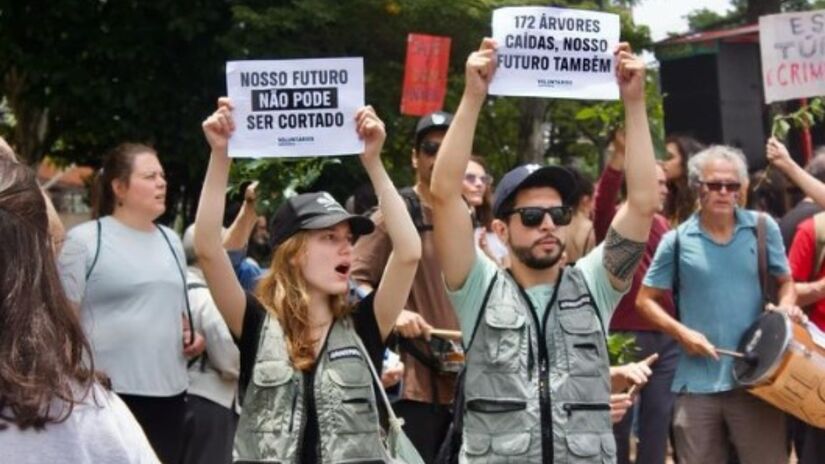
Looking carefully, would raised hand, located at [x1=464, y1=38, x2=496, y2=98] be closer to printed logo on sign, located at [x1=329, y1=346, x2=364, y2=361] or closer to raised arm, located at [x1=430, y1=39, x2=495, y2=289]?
raised arm, located at [x1=430, y1=39, x2=495, y2=289]

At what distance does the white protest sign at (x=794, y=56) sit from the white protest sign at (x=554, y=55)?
3104 millimetres

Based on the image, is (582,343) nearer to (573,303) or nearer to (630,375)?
(573,303)

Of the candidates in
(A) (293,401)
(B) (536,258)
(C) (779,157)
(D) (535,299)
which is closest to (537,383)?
(D) (535,299)

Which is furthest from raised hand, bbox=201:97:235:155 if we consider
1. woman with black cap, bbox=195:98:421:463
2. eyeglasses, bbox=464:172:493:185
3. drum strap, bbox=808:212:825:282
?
drum strap, bbox=808:212:825:282

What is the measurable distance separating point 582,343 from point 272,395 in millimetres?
993

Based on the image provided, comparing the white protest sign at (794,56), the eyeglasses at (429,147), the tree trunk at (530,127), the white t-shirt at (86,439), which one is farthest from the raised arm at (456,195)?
the tree trunk at (530,127)

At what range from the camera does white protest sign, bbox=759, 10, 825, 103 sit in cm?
780

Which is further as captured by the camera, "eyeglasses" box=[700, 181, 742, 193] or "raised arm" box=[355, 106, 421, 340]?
"eyeglasses" box=[700, 181, 742, 193]

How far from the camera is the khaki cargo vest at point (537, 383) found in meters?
4.57

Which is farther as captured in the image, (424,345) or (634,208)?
(424,345)

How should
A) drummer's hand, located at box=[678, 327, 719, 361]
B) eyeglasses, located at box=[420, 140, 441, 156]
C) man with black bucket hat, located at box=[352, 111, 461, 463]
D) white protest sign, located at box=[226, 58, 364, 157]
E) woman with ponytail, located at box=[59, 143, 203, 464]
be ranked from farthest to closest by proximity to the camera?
drummer's hand, located at box=[678, 327, 719, 361], woman with ponytail, located at box=[59, 143, 203, 464], eyeglasses, located at box=[420, 140, 441, 156], man with black bucket hat, located at box=[352, 111, 461, 463], white protest sign, located at box=[226, 58, 364, 157]

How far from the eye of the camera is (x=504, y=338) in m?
4.66

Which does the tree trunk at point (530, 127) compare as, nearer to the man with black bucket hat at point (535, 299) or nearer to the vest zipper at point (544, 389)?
the man with black bucket hat at point (535, 299)

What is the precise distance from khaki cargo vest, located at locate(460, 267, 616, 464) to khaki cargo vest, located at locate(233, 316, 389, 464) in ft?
1.16
